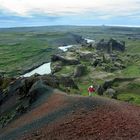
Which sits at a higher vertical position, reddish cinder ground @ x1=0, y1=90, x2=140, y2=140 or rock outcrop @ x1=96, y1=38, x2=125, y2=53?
reddish cinder ground @ x1=0, y1=90, x2=140, y2=140

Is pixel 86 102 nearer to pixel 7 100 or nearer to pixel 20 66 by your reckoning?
pixel 7 100

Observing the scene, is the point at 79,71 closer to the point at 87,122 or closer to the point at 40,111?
the point at 40,111

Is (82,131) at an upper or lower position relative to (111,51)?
upper

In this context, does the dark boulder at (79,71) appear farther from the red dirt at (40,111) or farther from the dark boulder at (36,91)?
the red dirt at (40,111)

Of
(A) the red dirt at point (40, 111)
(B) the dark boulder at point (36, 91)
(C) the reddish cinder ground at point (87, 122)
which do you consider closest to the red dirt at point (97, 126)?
(C) the reddish cinder ground at point (87, 122)

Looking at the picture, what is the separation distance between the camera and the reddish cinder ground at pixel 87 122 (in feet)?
107

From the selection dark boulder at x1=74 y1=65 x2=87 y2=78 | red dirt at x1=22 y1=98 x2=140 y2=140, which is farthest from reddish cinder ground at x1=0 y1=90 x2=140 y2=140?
dark boulder at x1=74 y1=65 x2=87 y2=78

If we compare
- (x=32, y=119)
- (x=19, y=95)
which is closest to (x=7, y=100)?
(x=19, y=95)

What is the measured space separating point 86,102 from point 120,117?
5.73m

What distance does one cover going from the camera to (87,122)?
117ft

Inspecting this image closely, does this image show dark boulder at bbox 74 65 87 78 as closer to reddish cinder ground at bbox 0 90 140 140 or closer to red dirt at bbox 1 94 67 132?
red dirt at bbox 1 94 67 132

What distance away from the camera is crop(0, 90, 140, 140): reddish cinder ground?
32.6 m

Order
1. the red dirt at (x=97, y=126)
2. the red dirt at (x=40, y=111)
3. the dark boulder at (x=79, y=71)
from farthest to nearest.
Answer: the dark boulder at (x=79, y=71) → the red dirt at (x=40, y=111) → the red dirt at (x=97, y=126)

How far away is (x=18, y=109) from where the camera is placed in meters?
48.8
